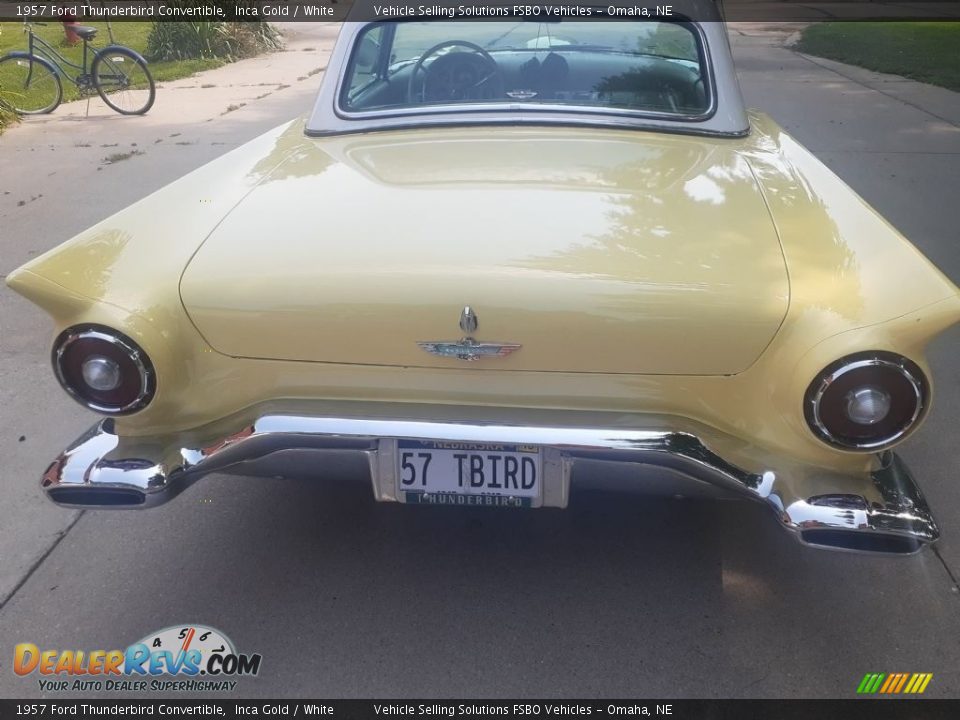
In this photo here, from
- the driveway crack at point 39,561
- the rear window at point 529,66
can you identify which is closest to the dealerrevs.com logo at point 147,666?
the driveway crack at point 39,561

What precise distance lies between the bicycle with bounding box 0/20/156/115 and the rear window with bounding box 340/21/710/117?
22.8 ft

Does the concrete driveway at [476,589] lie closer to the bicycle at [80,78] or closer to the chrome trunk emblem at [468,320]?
the chrome trunk emblem at [468,320]

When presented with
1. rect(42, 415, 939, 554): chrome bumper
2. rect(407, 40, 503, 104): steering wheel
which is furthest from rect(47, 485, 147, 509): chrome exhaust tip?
rect(407, 40, 503, 104): steering wheel

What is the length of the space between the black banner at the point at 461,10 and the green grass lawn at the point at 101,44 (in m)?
0.33

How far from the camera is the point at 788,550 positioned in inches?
105

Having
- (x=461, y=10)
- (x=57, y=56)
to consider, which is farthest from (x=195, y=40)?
(x=461, y=10)

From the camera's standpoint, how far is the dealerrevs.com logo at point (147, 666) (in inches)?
86.2

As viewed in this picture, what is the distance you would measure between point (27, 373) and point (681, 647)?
3.06 m

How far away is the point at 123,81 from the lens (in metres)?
9.31

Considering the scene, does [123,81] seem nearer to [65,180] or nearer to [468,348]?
[65,180]

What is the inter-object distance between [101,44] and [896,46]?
43.1 feet
